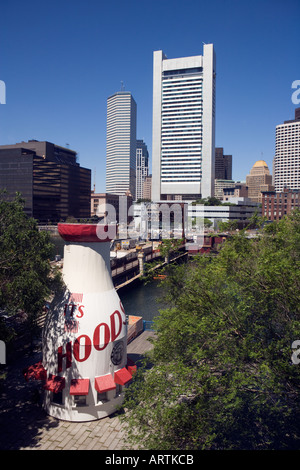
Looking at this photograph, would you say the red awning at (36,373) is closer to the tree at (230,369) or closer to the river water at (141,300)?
the tree at (230,369)

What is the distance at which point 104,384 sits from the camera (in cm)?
1520

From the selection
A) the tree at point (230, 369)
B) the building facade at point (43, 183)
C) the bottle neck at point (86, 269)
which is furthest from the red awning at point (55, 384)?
the building facade at point (43, 183)

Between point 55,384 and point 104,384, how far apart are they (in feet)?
7.30

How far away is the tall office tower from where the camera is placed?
15962 centimetres

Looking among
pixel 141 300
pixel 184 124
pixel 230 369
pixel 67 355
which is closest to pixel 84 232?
pixel 67 355

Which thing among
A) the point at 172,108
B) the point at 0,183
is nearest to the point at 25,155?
the point at 0,183

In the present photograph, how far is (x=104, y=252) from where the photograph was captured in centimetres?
1678

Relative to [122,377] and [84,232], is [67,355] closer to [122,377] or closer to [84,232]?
[122,377]

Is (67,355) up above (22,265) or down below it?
below

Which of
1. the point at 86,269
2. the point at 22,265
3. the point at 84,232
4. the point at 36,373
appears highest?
the point at 84,232
